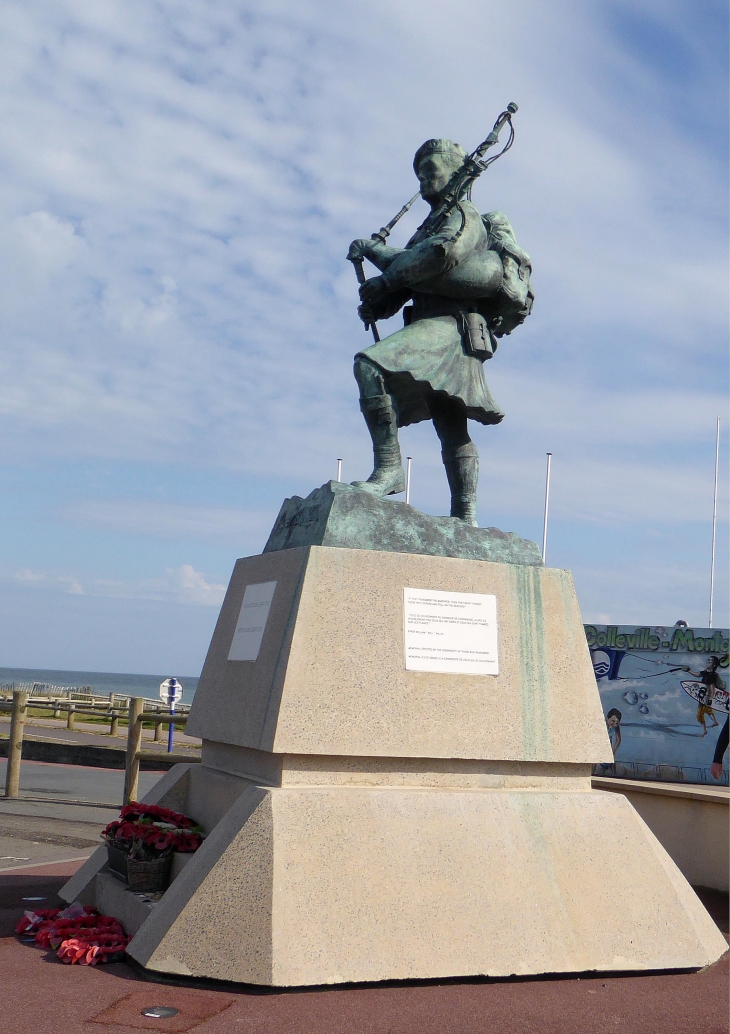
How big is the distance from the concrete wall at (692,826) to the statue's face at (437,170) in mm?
4021

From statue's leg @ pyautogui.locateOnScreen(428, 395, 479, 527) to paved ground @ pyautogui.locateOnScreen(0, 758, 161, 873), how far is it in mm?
3728

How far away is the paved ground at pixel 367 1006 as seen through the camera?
10.8 ft

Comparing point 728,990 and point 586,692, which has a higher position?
point 586,692

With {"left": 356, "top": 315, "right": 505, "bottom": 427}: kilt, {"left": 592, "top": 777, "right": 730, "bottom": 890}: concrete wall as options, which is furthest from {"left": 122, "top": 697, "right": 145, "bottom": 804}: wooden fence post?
{"left": 356, "top": 315, "right": 505, "bottom": 427}: kilt

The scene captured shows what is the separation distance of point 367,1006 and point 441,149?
4165 millimetres

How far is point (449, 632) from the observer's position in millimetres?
4562

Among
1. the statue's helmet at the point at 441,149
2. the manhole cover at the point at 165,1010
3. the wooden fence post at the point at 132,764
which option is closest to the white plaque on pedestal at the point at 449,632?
the manhole cover at the point at 165,1010

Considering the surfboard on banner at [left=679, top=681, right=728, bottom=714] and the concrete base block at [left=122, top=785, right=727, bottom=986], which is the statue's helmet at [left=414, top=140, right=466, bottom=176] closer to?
the concrete base block at [left=122, top=785, right=727, bottom=986]

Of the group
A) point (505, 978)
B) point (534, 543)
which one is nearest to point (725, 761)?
point (534, 543)

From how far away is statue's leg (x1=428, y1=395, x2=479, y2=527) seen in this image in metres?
5.46

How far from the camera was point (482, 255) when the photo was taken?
17.6ft

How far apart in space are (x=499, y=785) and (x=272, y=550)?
1.70 meters

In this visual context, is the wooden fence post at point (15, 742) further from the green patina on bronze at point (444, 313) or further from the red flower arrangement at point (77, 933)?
the green patina on bronze at point (444, 313)

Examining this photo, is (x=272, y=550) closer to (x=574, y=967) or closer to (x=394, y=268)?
(x=394, y=268)
